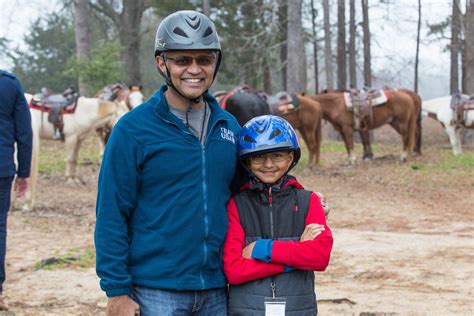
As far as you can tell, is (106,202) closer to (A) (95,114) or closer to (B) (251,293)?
(B) (251,293)

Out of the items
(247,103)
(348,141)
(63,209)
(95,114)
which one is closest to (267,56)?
(348,141)

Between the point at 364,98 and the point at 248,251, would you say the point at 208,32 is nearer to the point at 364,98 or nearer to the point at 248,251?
the point at 248,251

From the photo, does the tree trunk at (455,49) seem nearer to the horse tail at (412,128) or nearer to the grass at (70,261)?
the horse tail at (412,128)

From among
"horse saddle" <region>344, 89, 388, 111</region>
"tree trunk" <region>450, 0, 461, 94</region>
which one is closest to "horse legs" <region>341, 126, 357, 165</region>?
"horse saddle" <region>344, 89, 388, 111</region>

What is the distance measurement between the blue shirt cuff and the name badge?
0.50 ft

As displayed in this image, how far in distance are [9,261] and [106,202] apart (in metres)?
4.69

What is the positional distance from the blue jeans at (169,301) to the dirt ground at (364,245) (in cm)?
245

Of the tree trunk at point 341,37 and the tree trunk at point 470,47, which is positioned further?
the tree trunk at point 341,37

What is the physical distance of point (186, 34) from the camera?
238 centimetres

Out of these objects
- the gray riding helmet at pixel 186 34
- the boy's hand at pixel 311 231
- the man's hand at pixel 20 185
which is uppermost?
the gray riding helmet at pixel 186 34

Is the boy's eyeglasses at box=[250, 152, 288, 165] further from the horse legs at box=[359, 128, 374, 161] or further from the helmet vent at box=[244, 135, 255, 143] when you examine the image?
the horse legs at box=[359, 128, 374, 161]

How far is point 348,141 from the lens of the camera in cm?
1532

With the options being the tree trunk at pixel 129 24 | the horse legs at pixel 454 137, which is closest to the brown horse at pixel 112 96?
the horse legs at pixel 454 137

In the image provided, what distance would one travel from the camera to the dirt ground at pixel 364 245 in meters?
4.98
